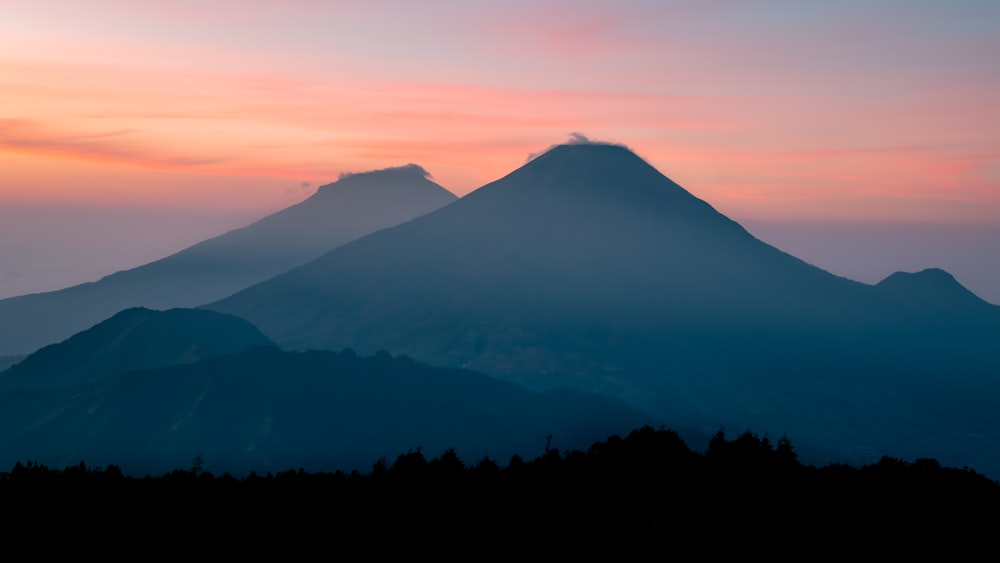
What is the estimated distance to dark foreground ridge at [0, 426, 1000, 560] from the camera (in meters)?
55.1

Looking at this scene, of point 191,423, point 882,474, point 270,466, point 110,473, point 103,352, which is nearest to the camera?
point 110,473

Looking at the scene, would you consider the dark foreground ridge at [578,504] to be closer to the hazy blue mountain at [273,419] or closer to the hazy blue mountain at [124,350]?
the hazy blue mountain at [273,419]

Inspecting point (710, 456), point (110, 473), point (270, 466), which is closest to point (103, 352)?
point (270, 466)

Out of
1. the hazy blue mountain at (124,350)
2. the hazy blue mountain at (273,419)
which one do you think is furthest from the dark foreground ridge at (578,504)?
the hazy blue mountain at (124,350)

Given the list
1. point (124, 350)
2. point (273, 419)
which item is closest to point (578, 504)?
point (273, 419)

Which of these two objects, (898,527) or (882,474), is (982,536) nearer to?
(898,527)

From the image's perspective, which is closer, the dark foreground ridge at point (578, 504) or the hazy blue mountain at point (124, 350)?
the dark foreground ridge at point (578, 504)

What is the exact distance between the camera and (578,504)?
59.3m

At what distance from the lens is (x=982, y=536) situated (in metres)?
57.1

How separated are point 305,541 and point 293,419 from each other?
336ft

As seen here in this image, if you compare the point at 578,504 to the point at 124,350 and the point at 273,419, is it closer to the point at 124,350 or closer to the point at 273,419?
the point at 273,419

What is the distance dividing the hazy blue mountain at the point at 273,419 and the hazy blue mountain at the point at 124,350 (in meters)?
19.2

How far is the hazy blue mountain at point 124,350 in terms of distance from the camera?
185 m

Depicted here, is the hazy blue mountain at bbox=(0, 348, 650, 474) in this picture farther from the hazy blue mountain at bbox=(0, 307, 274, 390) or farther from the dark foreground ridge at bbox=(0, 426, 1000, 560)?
the dark foreground ridge at bbox=(0, 426, 1000, 560)
